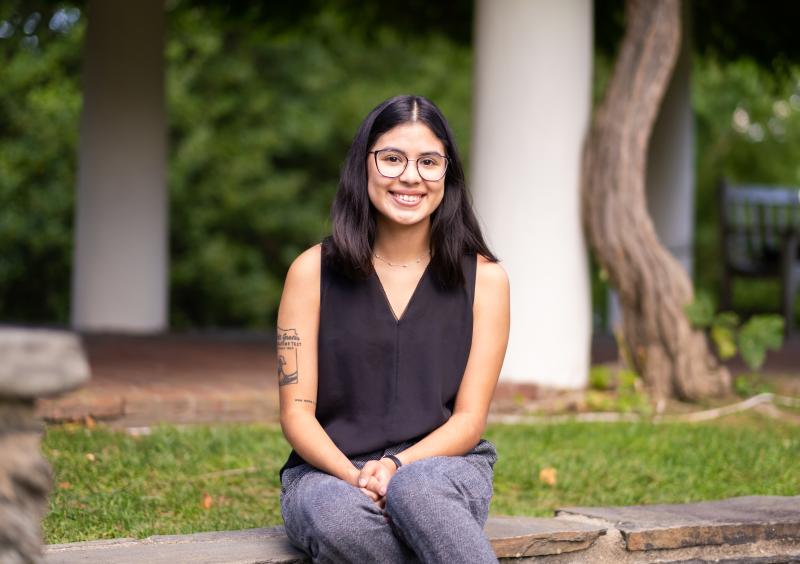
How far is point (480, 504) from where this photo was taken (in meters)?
2.56

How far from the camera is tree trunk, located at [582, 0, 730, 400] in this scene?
17.8ft

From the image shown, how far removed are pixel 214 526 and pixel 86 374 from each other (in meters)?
1.57

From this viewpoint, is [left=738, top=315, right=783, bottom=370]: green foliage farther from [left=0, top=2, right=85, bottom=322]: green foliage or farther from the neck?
[left=0, top=2, right=85, bottom=322]: green foliage

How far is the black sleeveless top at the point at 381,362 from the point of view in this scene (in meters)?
2.66

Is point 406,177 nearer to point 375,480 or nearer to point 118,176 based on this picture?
point 375,480

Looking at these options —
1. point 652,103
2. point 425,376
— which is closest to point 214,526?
point 425,376

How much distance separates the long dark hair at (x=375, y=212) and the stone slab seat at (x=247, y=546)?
0.64m

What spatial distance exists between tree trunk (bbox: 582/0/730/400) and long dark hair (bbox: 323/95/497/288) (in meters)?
2.72

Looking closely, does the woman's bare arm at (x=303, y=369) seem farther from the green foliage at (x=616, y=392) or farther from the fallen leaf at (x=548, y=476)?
the green foliage at (x=616, y=392)

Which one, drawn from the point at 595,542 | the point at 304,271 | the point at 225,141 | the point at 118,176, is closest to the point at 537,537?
the point at 595,542

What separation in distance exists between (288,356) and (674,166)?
22.8 ft

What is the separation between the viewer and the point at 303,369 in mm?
2668

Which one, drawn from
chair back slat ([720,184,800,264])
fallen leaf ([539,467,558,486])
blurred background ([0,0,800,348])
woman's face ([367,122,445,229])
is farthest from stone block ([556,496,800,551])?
blurred background ([0,0,800,348])

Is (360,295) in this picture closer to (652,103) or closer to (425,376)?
(425,376)
